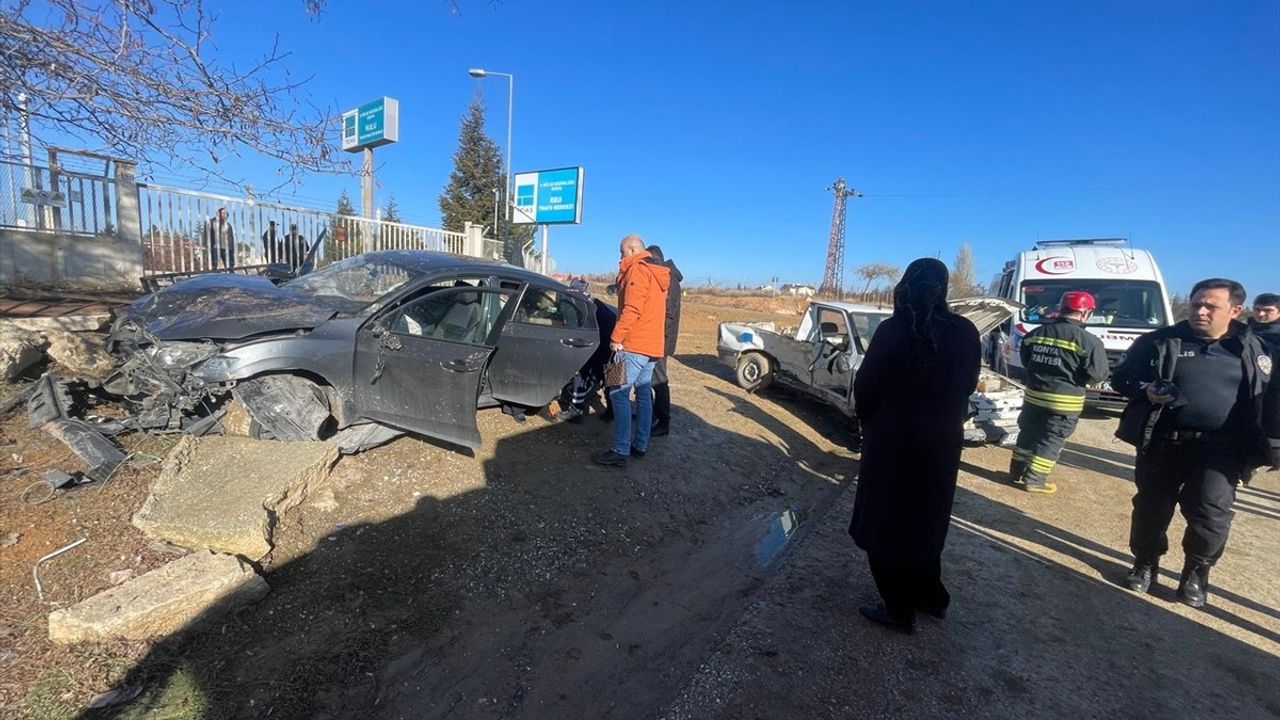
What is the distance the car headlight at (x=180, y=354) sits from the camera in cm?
347

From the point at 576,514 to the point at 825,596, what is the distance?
1.70m

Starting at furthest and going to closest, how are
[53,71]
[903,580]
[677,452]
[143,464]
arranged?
[677,452], [143,464], [53,71], [903,580]

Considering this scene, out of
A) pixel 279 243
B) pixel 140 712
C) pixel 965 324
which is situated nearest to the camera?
pixel 140 712

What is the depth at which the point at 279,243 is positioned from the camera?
1068cm

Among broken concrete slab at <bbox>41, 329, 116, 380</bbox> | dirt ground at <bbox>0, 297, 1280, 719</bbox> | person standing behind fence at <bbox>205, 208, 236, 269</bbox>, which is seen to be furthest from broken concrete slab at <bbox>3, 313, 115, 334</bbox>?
person standing behind fence at <bbox>205, 208, 236, 269</bbox>

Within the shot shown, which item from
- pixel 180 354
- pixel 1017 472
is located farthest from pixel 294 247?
pixel 1017 472

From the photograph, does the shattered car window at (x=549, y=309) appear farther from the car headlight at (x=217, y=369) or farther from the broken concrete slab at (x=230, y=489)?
the car headlight at (x=217, y=369)

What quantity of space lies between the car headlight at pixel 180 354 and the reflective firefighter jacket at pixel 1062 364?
6484mm

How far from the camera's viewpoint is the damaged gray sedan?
357 centimetres

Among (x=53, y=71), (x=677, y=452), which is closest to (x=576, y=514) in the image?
(x=677, y=452)

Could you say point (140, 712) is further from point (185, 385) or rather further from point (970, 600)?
point (970, 600)

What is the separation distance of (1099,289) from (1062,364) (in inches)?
218

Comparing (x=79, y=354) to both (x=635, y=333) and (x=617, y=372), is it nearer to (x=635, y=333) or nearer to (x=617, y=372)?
(x=617, y=372)

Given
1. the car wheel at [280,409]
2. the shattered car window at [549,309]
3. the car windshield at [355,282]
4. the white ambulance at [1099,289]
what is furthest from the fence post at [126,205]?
the white ambulance at [1099,289]
